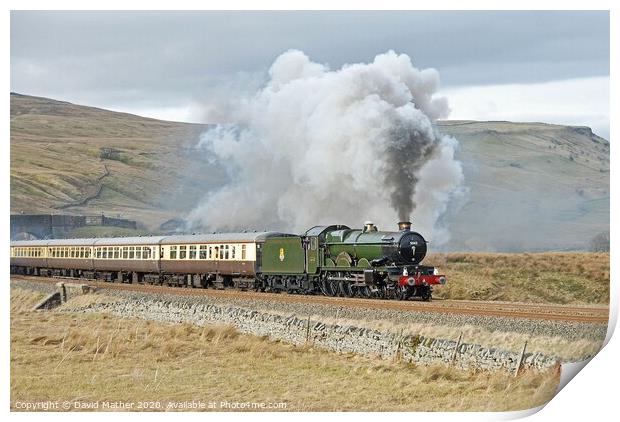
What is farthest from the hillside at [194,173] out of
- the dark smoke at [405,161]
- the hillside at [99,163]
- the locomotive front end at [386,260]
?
the locomotive front end at [386,260]

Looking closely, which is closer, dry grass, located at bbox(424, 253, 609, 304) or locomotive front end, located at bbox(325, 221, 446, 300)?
locomotive front end, located at bbox(325, 221, 446, 300)

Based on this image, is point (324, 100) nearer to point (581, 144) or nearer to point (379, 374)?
point (379, 374)

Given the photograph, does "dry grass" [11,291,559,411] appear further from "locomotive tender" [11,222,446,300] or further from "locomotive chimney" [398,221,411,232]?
"locomotive chimney" [398,221,411,232]

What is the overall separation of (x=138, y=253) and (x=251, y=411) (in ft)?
54.3

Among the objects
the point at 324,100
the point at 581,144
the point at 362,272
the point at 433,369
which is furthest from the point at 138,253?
the point at 433,369

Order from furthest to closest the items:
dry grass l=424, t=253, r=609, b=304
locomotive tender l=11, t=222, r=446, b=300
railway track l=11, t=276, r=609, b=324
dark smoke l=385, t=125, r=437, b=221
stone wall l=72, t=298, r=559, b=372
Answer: dry grass l=424, t=253, r=609, b=304 → dark smoke l=385, t=125, r=437, b=221 → locomotive tender l=11, t=222, r=446, b=300 → railway track l=11, t=276, r=609, b=324 → stone wall l=72, t=298, r=559, b=372

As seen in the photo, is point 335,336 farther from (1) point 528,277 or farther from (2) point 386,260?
(1) point 528,277

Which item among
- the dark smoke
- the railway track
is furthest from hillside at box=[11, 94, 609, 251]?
the railway track

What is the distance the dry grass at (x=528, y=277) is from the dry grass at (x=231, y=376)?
29.7 ft

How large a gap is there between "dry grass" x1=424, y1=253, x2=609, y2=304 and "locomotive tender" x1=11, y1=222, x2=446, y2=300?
13.4 ft

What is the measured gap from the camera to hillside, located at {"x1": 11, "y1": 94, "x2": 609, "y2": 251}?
17.7 meters

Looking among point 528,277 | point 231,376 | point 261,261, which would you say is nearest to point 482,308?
point 231,376

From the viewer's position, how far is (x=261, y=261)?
25.4 meters

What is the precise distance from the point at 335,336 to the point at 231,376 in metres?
2.69
